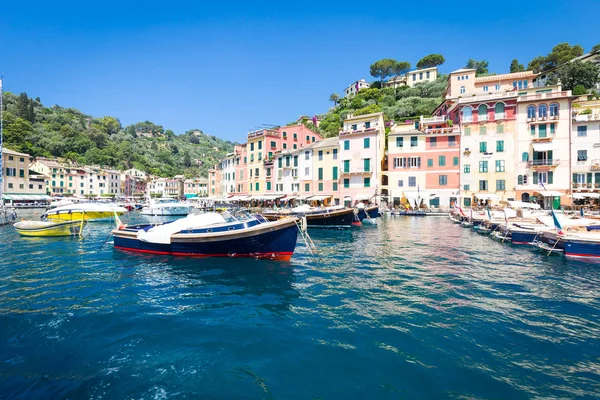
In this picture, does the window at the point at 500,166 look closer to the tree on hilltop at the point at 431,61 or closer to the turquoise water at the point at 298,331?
the turquoise water at the point at 298,331

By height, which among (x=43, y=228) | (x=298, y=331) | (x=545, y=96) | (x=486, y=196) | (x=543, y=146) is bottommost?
(x=298, y=331)

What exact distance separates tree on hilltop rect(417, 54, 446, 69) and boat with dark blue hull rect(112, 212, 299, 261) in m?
110

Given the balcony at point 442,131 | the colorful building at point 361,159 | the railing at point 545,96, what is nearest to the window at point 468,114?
the balcony at point 442,131

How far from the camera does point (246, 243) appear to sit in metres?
14.0

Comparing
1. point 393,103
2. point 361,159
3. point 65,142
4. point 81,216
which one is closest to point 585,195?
point 361,159

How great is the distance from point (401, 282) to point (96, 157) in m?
142

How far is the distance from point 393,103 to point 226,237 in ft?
Result: 262

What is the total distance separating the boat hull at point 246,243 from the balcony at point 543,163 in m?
45.2

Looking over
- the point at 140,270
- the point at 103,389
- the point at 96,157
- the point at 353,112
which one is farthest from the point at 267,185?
the point at 96,157

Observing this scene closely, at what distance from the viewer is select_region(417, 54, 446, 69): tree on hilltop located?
100375 millimetres

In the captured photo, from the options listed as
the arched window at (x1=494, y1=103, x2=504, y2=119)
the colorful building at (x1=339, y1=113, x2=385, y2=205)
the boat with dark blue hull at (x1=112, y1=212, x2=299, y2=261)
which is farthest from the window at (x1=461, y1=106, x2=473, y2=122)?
the boat with dark blue hull at (x1=112, y1=212, x2=299, y2=261)

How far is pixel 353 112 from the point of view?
79562 millimetres

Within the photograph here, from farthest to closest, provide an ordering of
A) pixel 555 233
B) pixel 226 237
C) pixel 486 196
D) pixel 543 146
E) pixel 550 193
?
pixel 486 196
pixel 543 146
pixel 550 193
pixel 555 233
pixel 226 237

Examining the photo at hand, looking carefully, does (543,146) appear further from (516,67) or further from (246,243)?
(516,67)
